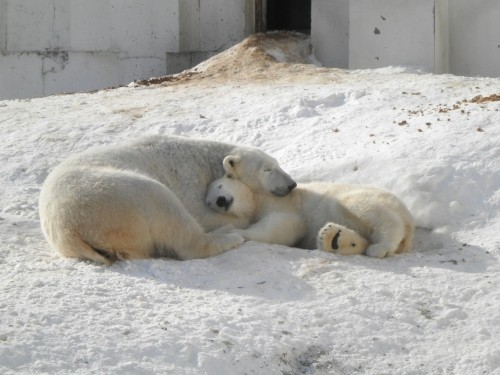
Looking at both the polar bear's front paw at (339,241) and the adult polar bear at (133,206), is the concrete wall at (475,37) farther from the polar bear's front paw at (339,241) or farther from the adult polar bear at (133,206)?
the polar bear's front paw at (339,241)

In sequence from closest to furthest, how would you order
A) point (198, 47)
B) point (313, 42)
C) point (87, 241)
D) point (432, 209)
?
1. point (87, 241)
2. point (432, 209)
3. point (313, 42)
4. point (198, 47)

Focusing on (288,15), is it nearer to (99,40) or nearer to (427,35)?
(99,40)

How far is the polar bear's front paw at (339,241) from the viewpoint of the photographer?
5230 mm

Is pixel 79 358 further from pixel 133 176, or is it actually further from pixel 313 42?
pixel 313 42

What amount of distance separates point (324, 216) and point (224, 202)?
0.62 metres

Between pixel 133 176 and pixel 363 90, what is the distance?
3.35 m

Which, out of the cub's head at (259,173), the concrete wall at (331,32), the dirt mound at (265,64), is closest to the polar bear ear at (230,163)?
the cub's head at (259,173)

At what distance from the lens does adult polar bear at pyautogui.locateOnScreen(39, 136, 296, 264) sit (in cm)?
488

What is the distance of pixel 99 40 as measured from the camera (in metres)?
12.0

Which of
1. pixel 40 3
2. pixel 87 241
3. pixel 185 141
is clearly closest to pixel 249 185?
pixel 185 141

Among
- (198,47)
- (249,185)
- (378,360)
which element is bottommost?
(378,360)

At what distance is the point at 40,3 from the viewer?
1202 cm

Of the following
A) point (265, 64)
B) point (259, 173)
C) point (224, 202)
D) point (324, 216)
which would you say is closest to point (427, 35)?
point (265, 64)

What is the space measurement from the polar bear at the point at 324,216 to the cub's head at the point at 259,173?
45mm
